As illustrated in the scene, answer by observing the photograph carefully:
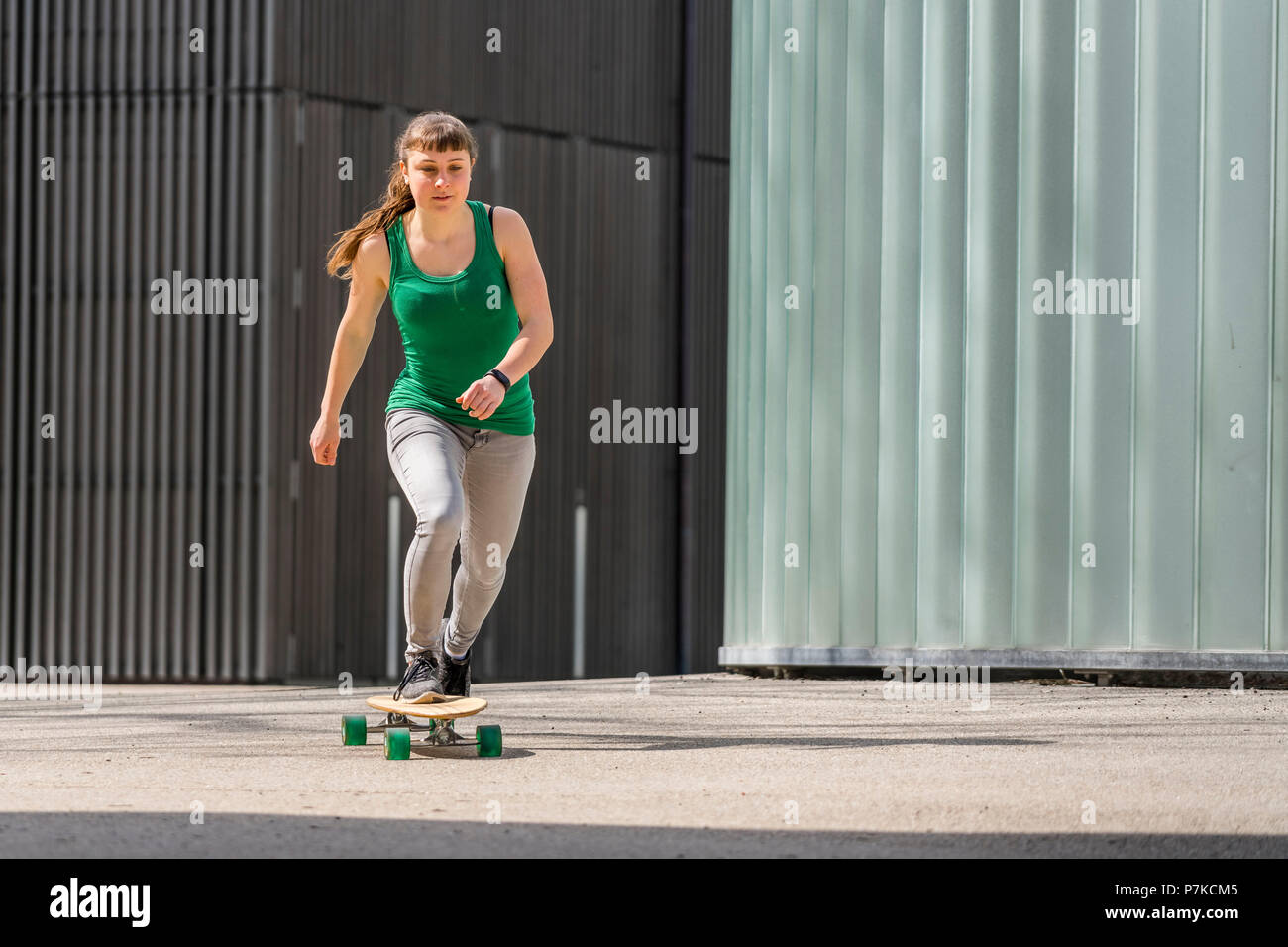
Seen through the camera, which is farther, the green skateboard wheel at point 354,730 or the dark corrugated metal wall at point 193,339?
the dark corrugated metal wall at point 193,339

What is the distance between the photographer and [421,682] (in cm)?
582

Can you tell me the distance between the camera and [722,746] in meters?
6.10

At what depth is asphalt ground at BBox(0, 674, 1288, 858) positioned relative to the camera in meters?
3.90

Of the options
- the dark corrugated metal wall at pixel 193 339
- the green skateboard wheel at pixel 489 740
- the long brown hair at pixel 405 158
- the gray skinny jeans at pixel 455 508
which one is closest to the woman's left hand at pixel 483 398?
the gray skinny jeans at pixel 455 508

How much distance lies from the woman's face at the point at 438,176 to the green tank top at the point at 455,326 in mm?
169

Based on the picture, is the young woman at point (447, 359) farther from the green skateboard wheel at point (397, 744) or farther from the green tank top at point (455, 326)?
the green skateboard wheel at point (397, 744)

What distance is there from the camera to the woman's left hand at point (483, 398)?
5.48m

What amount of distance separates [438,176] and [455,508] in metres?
1.09

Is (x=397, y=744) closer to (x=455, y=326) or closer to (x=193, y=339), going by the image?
(x=455, y=326)

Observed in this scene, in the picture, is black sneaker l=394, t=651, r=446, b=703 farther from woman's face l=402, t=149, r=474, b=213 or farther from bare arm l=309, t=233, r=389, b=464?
woman's face l=402, t=149, r=474, b=213

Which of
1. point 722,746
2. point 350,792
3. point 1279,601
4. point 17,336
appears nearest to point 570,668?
point 17,336

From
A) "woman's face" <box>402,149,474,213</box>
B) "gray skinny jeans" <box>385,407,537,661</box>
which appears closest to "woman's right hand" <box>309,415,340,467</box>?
"gray skinny jeans" <box>385,407,537,661</box>


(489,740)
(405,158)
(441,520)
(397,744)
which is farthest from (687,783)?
(405,158)

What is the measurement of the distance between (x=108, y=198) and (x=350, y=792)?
8.25 m
